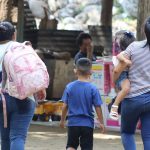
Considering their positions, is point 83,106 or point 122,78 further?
point 83,106

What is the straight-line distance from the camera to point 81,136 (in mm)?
6672

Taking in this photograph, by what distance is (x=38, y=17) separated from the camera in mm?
15859

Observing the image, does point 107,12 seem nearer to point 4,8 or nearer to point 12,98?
point 4,8

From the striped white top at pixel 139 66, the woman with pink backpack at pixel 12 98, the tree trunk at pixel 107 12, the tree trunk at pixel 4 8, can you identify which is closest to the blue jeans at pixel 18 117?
the woman with pink backpack at pixel 12 98

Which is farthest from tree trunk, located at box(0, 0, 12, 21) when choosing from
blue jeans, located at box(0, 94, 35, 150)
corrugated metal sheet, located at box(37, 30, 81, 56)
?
blue jeans, located at box(0, 94, 35, 150)

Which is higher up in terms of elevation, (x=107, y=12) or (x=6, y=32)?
(x=6, y=32)

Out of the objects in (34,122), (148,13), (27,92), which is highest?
(148,13)

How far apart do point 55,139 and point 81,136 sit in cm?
286

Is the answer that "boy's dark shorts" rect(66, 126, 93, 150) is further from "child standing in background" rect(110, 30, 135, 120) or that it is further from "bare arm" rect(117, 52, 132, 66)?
"bare arm" rect(117, 52, 132, 66)

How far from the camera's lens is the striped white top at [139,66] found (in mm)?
6008

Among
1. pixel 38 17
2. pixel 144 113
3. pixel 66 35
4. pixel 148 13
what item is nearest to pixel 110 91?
pixel 148 13

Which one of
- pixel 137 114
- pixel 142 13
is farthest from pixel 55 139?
pixel 137 114

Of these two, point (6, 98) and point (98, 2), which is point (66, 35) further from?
point (98, 2)

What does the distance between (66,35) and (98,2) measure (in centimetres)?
2189
